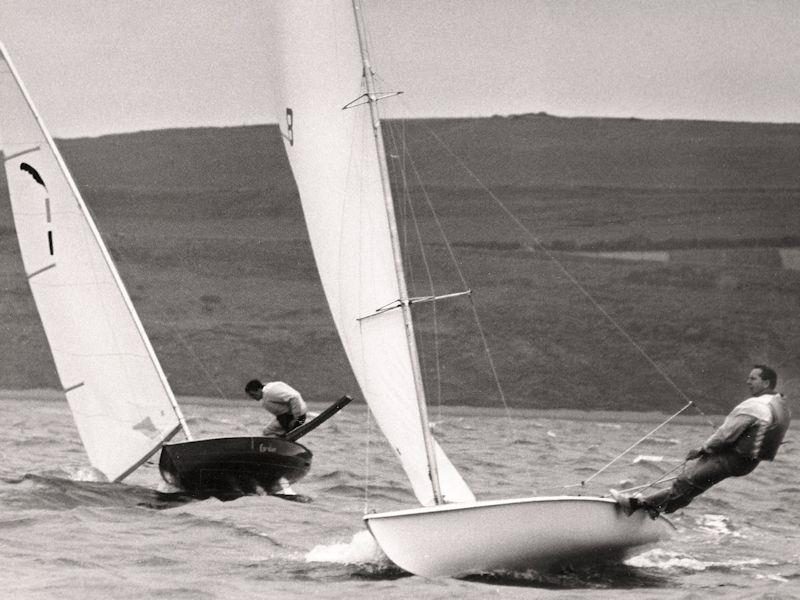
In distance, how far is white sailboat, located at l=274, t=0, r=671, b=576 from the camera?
11.4 metres

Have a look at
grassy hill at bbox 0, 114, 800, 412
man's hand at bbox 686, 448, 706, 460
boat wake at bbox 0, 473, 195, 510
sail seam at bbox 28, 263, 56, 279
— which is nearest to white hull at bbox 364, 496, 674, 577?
man's hand at bbox 686, 448, 706, 460

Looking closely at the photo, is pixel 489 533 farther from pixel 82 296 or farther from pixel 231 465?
pixel 82 296

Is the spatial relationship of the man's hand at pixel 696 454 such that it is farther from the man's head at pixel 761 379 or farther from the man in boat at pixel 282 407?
the man in boat at pixel 282 407

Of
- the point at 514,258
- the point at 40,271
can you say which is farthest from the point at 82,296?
the point at 514,258

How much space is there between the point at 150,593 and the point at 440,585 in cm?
227

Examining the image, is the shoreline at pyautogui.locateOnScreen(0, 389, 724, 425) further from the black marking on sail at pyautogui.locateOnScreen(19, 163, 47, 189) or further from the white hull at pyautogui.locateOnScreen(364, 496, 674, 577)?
the white hull at pyautogui.locateOnScreen(364, 496, 674, 577)

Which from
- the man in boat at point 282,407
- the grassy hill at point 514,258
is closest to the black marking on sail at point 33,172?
the man in boat at point 282,407

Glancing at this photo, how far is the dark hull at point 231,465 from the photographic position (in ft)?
49.9

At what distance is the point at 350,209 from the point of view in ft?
42.4

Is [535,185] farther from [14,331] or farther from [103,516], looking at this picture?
[103,516]

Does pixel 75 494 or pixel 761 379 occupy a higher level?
pixel 761 379

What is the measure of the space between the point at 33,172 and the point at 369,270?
5.94 meters

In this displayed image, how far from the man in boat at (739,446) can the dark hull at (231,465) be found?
15.9ft

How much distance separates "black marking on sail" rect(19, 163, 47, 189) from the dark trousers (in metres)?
8.66
